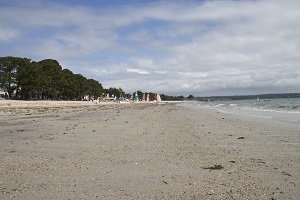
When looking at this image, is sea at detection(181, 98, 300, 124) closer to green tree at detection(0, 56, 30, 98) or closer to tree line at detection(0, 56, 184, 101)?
tree line at detection(0, 56, 184, 101)

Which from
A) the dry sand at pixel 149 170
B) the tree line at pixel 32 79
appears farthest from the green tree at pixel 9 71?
the dry sand at pixel 149 170

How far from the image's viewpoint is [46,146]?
10508mm

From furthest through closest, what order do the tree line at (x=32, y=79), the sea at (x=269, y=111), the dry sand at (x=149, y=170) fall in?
the tree line at (x=32, y=79)
the sea at (x=269, y=111)
the dry sand at (x=149, y=170)

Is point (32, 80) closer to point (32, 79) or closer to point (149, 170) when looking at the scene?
point (32, 79)

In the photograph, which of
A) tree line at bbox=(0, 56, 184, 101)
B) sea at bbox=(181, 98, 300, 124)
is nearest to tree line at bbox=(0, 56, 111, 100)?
tree line at bbox=(0, 56, 184, 101)

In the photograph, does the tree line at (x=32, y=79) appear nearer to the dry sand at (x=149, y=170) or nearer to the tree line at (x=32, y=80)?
the tree line at (x=32, y=80)

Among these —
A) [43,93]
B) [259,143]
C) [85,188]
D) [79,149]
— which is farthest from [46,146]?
[43,93]

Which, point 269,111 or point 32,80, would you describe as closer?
point 269,111

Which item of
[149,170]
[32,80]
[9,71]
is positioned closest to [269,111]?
[149,170]

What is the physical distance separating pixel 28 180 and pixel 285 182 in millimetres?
4448

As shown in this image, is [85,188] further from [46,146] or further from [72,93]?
[72,93]

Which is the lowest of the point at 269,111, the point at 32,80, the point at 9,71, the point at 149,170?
the point at 269,111

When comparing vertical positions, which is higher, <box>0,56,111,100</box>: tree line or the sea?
<box>0,56,111,100</box>: tree line

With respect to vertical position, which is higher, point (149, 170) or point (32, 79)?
point (32, 79)
